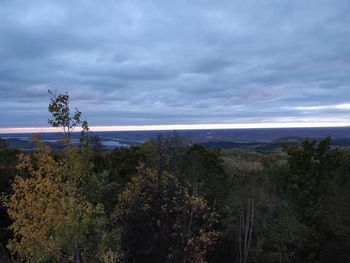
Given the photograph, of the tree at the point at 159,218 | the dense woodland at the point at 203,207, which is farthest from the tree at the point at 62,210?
the tree at the point at 159,218

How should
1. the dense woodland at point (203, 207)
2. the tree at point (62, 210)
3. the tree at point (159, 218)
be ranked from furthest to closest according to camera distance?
the tree at point (159, 218)
the dense woodland at point (203, 207)
the tree at point (62, 210)

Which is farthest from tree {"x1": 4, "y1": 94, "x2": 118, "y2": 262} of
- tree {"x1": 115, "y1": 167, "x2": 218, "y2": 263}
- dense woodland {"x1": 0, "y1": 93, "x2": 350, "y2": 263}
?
tree {"x1": 115, "y1": 167, "x2": 218, "y2": 263}

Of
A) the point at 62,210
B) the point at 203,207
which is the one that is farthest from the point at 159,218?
the point at 62,210

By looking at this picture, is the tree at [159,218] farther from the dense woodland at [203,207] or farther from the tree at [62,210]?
the tree at [62,210]

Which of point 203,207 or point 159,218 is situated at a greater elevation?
point 203,207

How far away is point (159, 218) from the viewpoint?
22.0m

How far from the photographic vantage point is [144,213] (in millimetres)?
21703

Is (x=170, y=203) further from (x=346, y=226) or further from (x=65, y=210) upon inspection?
(x=65, y=210)

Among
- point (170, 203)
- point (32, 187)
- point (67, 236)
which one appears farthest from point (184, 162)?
point (67, 236)

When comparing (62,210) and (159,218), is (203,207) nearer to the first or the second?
(159,218)

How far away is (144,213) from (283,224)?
9.16m

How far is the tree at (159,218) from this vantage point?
2119 cm

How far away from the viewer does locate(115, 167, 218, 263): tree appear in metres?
21.2

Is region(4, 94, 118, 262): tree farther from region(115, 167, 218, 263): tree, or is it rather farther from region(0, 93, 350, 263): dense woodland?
region(115, 167, 218, 263): tree
